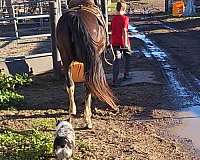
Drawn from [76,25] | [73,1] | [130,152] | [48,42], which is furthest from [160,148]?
[48,42]

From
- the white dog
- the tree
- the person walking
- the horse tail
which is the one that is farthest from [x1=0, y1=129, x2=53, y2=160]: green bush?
the tree

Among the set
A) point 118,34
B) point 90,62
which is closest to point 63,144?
point 90,62

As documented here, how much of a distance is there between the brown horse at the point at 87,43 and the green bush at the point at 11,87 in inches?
61.3

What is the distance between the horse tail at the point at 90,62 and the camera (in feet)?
21.9

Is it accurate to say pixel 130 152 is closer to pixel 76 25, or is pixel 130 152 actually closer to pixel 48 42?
pixel 76 25

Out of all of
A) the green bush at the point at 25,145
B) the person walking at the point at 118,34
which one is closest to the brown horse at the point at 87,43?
the green bush at the point at 25,145

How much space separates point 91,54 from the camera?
22.0 ft

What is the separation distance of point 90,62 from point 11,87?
306 centimetres

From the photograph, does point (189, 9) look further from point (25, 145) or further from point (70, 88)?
point (25, 145)

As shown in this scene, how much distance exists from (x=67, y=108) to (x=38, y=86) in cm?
189

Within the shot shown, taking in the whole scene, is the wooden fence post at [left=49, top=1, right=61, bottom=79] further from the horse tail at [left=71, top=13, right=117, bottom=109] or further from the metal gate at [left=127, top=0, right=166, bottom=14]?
the metal gate at [left=127, top=0, right=166, bottom=14]

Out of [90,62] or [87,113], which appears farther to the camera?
[87,113]

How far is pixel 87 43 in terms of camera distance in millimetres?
6711

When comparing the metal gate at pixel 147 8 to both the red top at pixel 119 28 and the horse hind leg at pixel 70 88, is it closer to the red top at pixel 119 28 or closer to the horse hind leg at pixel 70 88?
the red top at pixel 119 28
